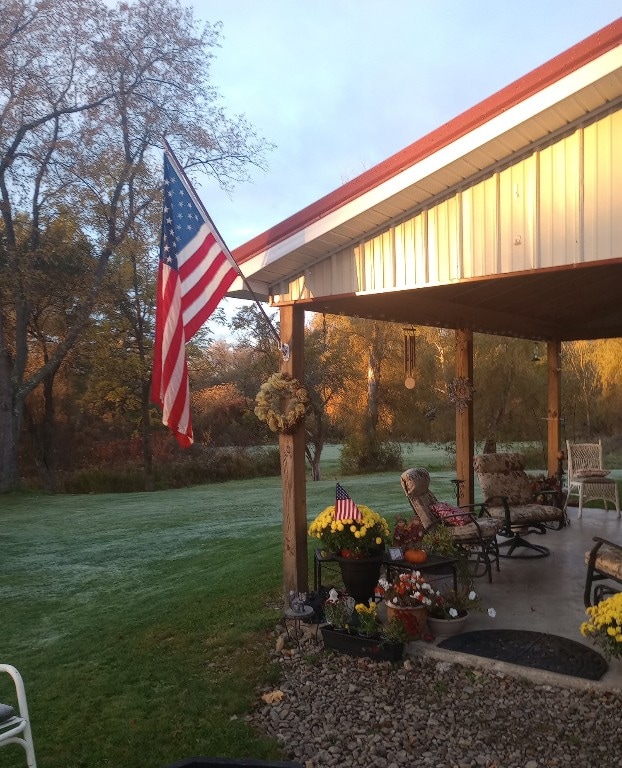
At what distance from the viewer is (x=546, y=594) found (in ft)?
16.0

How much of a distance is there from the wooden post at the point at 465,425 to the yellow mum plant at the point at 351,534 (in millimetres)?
3140

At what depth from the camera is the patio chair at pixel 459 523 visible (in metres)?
5.32

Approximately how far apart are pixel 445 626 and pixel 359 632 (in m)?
0.56

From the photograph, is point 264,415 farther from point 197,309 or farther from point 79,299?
point 79,299

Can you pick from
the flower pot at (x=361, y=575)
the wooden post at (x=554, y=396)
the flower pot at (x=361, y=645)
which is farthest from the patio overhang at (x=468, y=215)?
the wooden post at (x=554, y=396)

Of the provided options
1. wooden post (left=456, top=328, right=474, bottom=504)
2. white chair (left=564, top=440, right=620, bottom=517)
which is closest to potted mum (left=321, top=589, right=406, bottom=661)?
wooden post (left=456, top=328, right=474, bottom=504)

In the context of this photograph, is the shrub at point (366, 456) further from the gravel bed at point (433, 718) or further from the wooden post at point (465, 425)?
the gravel bed at point (433, 718)

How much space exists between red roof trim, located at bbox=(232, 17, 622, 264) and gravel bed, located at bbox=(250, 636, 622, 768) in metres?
2.83

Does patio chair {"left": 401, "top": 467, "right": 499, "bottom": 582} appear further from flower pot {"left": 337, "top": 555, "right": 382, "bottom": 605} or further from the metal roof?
the metal roof

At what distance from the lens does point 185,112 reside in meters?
17.2

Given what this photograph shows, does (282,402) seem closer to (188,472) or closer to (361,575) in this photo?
(361,575)

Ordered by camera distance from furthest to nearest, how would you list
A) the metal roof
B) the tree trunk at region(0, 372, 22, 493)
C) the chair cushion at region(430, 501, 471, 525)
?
the tree trunk at region(0, 372, 22, 493) → the chair cushion at region(430, 501, 471, 525) → the metal roof

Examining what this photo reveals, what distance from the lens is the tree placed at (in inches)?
613

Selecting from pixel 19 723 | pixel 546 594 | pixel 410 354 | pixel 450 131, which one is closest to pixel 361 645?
pixel 546 594
